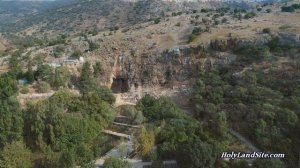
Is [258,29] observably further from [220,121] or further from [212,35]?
[220,121]

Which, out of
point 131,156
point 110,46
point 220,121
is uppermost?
point 110,46

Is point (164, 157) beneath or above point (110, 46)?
beneath

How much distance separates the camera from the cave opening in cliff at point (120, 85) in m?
47.0

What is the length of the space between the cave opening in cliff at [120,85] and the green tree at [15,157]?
71.7 ft

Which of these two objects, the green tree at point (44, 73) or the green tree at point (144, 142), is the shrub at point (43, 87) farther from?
the green tree at point (144, 142)

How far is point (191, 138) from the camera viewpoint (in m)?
26.3

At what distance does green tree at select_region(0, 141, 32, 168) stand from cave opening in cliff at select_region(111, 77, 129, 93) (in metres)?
21.9

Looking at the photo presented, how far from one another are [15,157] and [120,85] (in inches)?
944

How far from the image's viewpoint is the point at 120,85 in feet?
157

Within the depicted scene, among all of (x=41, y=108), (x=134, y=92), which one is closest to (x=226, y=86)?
(x=134, y=92)

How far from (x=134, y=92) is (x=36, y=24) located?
89.5 meters

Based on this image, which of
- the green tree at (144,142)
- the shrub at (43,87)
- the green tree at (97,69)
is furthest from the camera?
the green tree at (97,69)

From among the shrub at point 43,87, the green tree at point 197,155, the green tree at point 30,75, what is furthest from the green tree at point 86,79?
the green tree at point 197,155

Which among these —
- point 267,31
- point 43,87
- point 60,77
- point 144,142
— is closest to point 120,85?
point 60,77
